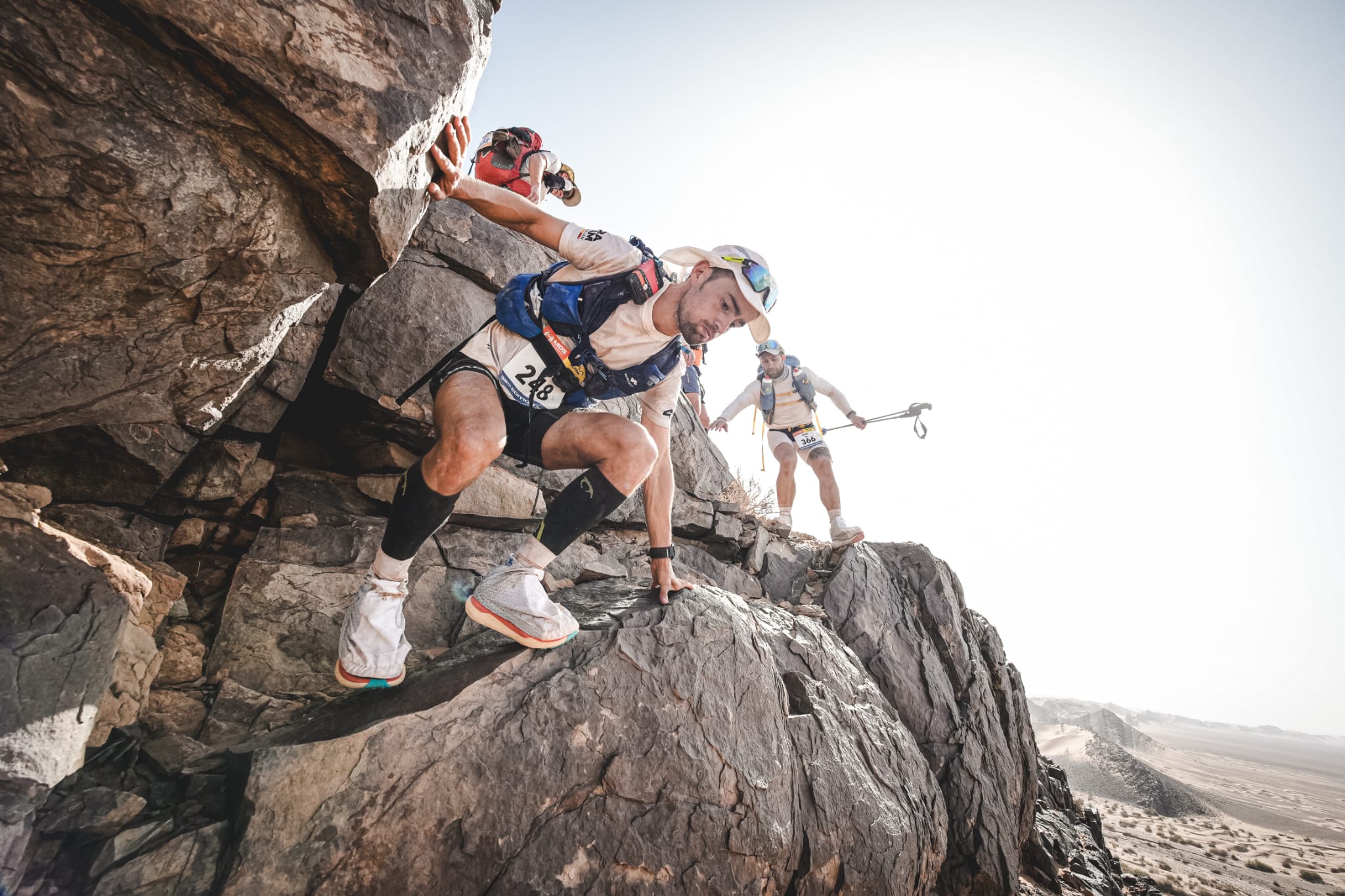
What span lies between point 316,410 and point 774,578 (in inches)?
208

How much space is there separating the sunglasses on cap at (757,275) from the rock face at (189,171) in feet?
5.20

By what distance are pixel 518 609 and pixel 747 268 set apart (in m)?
2.36

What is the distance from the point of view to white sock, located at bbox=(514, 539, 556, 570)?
3.11m

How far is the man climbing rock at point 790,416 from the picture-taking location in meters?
8.25

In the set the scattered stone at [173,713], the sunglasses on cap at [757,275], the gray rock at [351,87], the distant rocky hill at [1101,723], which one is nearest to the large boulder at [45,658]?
the scattered stone at [173,713]

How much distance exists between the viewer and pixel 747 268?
10.3 ft

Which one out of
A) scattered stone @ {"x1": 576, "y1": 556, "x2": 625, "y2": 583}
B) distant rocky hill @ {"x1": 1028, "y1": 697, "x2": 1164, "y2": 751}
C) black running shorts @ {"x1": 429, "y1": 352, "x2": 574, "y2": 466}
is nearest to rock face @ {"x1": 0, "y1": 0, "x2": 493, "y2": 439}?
black running shorts @ {"x1": 429, "y1": 352, "x2": 574, "y2": 466}

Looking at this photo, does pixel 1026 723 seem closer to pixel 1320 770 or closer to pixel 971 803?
pixel 971 803

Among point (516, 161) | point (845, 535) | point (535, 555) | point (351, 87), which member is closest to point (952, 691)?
point (845, 535)

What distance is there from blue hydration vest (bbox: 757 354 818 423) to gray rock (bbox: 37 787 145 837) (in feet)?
25.4

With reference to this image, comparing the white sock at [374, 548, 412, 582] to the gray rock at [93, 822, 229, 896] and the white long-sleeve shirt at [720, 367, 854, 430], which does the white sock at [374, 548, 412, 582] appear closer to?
the gray rock at [93, 822, 229, 896]

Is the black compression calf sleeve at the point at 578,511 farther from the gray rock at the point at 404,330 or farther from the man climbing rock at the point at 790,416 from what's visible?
the man climbing rock at the point at 790,416

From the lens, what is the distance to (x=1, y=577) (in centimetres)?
215

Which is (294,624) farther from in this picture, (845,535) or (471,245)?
(845,535)
